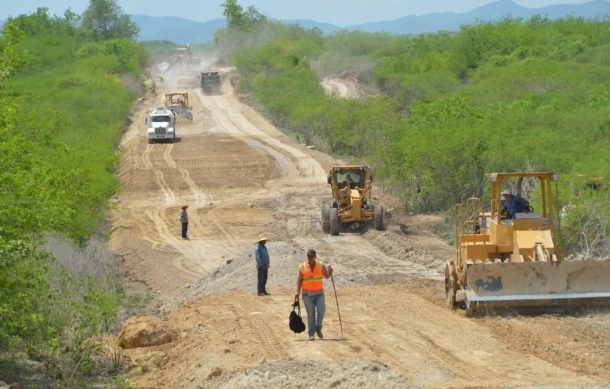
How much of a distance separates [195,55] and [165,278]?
4297 inches

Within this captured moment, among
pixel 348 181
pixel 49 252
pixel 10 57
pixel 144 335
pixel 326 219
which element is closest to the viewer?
pixel 49 252

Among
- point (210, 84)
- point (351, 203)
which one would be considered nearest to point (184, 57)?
point (210, 84)

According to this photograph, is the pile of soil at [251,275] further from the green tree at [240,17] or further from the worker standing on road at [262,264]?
the green tree at [240,17]

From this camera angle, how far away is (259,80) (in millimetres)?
88375

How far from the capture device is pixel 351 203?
32594mm

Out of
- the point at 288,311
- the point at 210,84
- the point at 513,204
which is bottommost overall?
the point at 288,311

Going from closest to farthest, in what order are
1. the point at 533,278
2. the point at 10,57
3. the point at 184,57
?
the point at 10,57
the point at 533,278
the point at 184,57

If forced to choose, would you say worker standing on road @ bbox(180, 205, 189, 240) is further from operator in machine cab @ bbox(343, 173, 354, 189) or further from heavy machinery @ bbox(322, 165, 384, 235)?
operator in machine cab @ bbox(343, 173, 354, 189)

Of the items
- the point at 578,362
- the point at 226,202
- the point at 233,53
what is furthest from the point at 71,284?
the point at 233,53

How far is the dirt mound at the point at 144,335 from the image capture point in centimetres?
1847

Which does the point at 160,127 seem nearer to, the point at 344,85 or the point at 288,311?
the point at 344,85

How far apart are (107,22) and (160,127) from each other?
267ft

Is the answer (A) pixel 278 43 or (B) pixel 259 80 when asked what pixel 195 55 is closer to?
(A) pixel 278 43

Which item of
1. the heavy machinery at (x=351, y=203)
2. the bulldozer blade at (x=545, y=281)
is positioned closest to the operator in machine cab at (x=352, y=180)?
the heavy machinery at (x=351, y=203)
